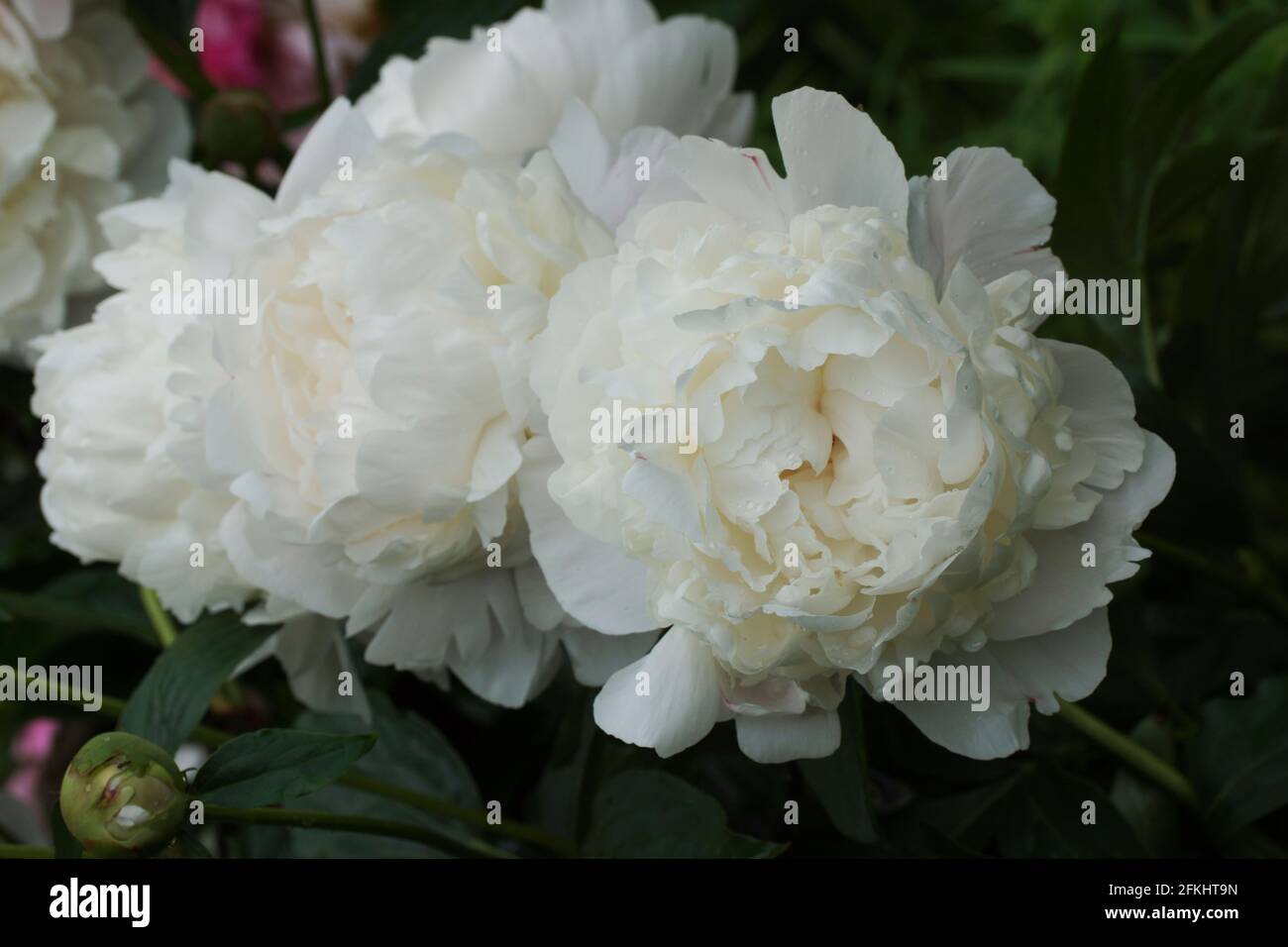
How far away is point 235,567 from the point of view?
0.39m

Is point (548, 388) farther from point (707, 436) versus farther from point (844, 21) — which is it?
point (844, 21)

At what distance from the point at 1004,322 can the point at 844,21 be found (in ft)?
2.36

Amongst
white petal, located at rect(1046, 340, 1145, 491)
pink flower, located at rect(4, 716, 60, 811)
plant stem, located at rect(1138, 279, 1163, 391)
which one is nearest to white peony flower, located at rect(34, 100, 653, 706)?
white petal, located at rect(1046, 340, 1145, 491)

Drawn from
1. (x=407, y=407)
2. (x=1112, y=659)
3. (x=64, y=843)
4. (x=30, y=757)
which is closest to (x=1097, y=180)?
(x=1112, y=659)

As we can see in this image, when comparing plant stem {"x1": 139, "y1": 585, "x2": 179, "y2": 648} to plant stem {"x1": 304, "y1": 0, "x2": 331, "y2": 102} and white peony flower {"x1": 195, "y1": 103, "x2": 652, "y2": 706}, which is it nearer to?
white peony flower {"x1": 195, "y1": 103, "x2": 652, "y2": 706}

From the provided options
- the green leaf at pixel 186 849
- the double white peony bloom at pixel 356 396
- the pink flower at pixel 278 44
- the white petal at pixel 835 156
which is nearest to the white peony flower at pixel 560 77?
the double white peony bloom at pixel 356 396

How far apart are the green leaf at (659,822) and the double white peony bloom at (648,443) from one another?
0.16 feet

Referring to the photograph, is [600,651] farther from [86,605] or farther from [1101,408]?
[86,605]

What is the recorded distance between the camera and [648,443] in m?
0.29

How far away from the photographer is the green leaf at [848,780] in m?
0.35

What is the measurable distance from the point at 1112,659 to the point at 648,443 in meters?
0.24

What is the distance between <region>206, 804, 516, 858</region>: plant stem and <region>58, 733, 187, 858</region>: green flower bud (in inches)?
0.5

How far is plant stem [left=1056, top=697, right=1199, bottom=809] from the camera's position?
41cm
